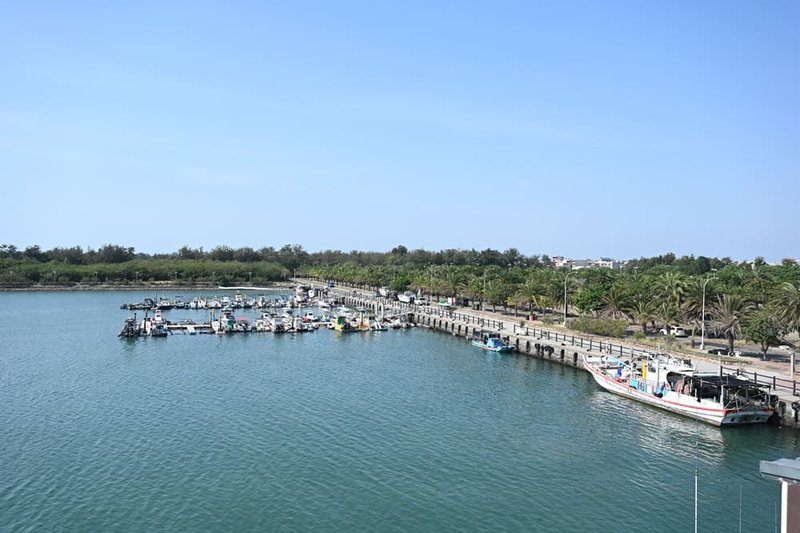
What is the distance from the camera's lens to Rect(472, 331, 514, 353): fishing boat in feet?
224

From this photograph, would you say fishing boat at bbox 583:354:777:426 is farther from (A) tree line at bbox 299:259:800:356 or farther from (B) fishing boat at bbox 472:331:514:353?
(B) fishing boat at bbox 472:331:514:353

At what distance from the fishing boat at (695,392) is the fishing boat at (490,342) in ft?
67.7

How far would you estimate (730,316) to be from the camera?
54.0 m

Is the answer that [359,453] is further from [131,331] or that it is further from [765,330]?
[131,331]

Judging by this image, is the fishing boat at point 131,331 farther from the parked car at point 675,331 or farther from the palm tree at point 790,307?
the palm tree at point 790,307

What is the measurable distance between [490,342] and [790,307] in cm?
2969

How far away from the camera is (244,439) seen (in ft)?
117

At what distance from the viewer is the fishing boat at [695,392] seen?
37.8 metres

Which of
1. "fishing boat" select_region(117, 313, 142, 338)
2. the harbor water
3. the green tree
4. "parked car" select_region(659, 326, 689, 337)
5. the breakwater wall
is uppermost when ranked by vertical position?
the green tree

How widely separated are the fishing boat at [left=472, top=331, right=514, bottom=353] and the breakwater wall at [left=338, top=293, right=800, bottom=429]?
1114 mm

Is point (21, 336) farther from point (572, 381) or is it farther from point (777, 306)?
point (777, 306)

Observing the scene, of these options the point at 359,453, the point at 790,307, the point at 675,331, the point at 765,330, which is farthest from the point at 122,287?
the point at 790,307

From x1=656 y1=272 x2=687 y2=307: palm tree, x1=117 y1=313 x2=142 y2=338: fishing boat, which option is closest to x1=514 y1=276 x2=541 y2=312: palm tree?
x1=656 y1=272 x2=687 y2=307: palm tree

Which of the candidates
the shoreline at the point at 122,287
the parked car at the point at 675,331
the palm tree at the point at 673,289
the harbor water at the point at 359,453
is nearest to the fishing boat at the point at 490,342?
the harbor water at the point at 359,453
